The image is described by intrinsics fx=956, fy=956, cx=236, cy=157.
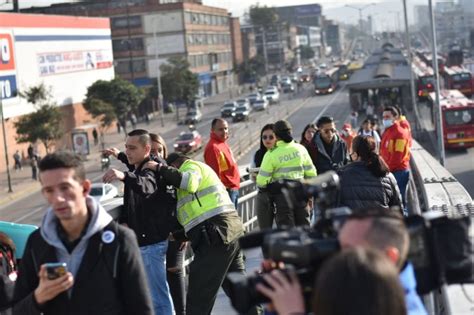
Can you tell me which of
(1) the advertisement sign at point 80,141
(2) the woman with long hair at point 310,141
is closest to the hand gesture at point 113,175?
(2) the woman with long hair at point 310,141

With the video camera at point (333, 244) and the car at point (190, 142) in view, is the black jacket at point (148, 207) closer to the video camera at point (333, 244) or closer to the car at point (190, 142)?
the video camera at point (333, 244)

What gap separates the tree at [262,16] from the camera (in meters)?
163

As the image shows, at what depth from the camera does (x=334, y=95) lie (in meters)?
101

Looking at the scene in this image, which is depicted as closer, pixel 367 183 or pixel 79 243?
pixel 79 243

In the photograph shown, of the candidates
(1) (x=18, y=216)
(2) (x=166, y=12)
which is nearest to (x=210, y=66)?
(2) (x=166, y=12)

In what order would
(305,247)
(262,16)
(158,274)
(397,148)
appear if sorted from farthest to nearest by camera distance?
(262,16)
(397,148)
(158,274)
(305,247)

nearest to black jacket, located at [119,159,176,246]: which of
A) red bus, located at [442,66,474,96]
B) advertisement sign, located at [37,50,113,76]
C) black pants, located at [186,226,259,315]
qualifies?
black pants, located at [186,226,259,315]

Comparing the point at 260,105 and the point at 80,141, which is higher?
the point at 260,105

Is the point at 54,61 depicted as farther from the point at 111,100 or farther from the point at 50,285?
the point at 50,285

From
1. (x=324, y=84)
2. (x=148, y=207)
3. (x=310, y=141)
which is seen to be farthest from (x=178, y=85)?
(x=148, y=207)

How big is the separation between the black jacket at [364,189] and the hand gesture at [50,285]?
377cm

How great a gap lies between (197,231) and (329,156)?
406cm

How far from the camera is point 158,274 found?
24.4 ft

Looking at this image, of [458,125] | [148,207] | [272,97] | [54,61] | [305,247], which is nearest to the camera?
[305,247]
